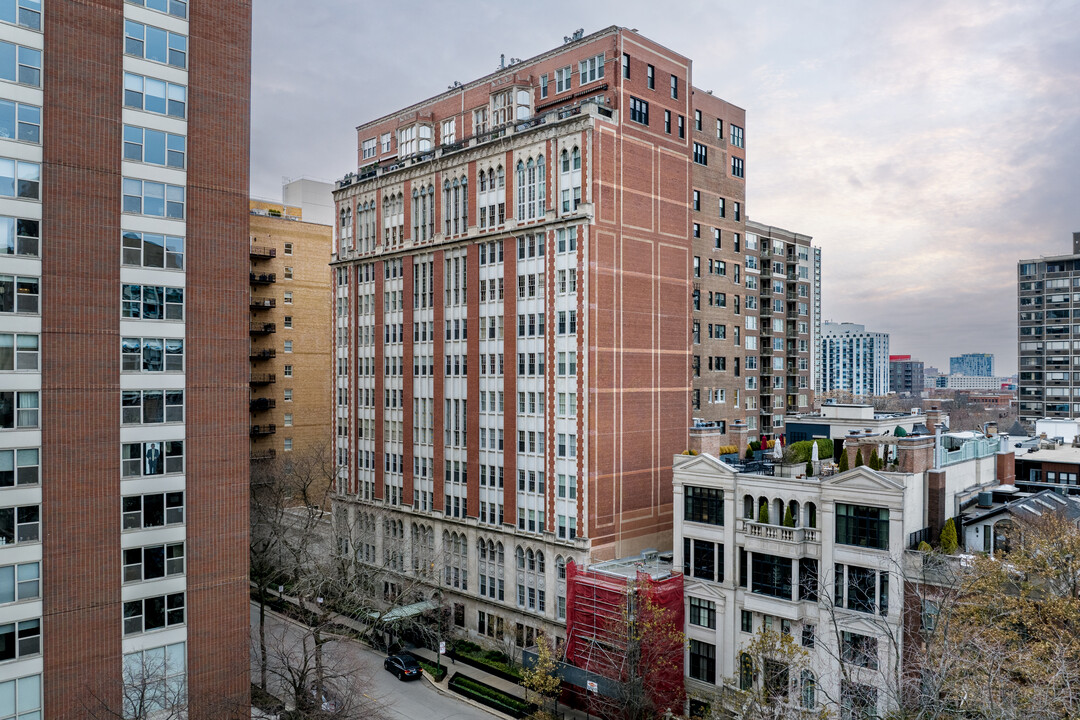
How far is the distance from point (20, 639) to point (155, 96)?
24.5m

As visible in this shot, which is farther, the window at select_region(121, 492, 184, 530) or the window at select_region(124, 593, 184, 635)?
the window at select_region(121, 492, 184, 530)

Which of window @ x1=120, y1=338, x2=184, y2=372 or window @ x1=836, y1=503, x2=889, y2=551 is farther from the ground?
window @ x1=120, y1=338, x2=184, y2=372

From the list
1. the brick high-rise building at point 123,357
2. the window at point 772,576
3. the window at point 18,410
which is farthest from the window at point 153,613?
the window at point 772,576

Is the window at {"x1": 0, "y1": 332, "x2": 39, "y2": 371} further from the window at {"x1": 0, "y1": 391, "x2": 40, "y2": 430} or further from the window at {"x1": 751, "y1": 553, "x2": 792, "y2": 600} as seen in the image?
the window at {"x1": 751, "y1": 553, "x2": 792, "y2": 600}

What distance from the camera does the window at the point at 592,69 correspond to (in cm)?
5516

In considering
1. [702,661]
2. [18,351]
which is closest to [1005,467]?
[702,661]

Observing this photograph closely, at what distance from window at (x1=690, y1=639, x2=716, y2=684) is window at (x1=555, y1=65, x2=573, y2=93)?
42.0 metres

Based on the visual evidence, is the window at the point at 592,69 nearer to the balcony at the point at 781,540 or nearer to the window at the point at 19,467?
the balcony at the point at 781,540

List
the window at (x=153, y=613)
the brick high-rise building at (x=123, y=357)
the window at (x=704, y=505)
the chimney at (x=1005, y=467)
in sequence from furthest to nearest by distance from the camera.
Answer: the chimney at (x=1005, y=467) < the window at (x=704, y=505) < the window at (x=153, y=613) < the brick high-rise building at (x=123, y=357)

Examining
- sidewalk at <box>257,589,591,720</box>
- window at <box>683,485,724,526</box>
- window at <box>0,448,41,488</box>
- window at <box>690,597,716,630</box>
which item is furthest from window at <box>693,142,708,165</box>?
window at <box>0,448,41,488</box>

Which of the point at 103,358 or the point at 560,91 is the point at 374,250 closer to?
the point at 560,91

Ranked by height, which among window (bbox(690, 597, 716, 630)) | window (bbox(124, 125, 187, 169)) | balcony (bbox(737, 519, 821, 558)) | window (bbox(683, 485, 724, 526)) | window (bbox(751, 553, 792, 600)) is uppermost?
window (bbox(124, 125, 187, 169))

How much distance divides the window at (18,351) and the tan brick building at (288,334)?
2137 inches

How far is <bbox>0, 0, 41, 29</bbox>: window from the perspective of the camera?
30125 mm
